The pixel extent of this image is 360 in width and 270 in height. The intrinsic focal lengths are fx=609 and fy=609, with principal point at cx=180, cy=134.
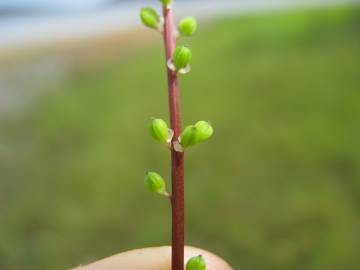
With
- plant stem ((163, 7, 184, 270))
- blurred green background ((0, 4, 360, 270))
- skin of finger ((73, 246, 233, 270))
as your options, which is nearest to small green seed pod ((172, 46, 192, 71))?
plant stem ((163, 7, 184, 270))

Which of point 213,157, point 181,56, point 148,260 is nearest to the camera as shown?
point 181,56

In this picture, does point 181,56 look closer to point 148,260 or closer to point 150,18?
point 150,18

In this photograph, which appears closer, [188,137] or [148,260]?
[188,137]

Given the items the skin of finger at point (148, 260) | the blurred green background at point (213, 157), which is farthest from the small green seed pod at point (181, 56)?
the blurred green background at point (213, 157)

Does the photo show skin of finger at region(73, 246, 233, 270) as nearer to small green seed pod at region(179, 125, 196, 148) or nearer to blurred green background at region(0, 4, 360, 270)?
small green seed pod at region(179, 125, 196, 148)

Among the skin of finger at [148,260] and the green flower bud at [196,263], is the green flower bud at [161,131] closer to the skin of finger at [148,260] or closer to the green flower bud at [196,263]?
the green flower bud at [196,263]

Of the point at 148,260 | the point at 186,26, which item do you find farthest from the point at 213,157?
the point at 186,26
